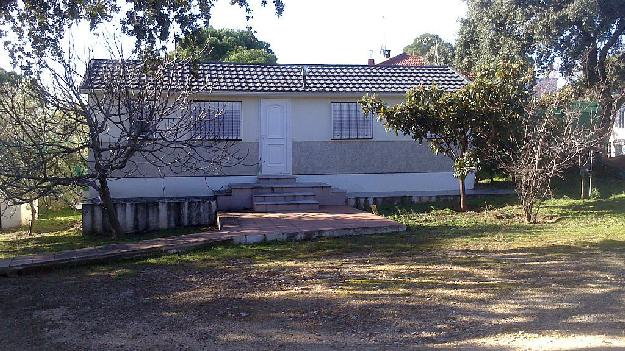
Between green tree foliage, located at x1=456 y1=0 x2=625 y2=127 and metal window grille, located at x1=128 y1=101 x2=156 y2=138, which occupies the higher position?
green tree foliage, located at x1=456 y1=0 x2=625 y2=127

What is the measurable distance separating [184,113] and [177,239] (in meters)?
3.21

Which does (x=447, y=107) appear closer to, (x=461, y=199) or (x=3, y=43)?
(x=461, y=199)

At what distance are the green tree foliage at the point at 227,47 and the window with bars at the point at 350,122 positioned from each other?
3.19 meters

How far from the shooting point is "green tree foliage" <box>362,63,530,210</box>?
1484 cm

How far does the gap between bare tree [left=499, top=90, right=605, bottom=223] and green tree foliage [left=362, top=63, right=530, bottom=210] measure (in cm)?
35

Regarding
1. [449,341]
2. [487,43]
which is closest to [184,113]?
[449,341]

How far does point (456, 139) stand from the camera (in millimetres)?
15516

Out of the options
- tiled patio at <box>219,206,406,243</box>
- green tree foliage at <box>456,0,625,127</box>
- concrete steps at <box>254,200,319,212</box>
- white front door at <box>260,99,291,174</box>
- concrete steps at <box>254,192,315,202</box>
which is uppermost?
Result: green tree foliage at <box>456,0,625,127</box>

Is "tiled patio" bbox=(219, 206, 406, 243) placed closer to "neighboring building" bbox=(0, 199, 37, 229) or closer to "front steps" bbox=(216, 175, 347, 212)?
"front steps" bbox=(216, 175, 347, 212)

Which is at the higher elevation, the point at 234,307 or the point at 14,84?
the point at 14,84

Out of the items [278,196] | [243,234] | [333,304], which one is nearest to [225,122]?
[278,196]

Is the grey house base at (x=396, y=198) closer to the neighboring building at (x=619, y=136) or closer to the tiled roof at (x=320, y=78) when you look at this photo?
the tiled roof at (x=320, y=78)

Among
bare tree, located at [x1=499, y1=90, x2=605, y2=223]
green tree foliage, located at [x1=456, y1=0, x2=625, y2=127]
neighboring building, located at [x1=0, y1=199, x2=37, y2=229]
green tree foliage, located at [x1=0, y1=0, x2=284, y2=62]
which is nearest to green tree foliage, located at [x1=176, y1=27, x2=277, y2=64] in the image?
green tree foliage, located at [x1=0, y1=0, x2=284, y2=62]

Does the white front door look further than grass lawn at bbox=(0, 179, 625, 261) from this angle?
Yes
